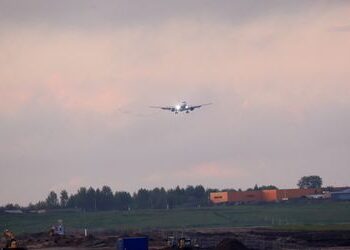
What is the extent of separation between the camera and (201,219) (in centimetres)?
16938

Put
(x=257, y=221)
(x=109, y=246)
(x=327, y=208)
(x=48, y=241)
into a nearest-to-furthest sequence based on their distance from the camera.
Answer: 1. (x=109, y=246)
2. (x=48, y=241)
3. (x=257, y=221)
4. (x=327, y=208)

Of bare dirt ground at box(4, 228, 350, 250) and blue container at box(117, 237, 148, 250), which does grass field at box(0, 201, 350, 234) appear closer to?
bare dirt ground at box(4, 228, 350, 250)

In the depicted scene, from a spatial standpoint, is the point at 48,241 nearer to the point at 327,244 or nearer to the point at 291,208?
the point at 327,244

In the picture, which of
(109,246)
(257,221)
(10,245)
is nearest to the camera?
(10,245)

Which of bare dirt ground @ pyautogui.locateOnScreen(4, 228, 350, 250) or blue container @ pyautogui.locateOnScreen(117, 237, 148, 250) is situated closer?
blue container @ pyautogui.locateOnScreen(117, 237, 148, 250)

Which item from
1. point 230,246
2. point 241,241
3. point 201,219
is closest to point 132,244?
point 230,246

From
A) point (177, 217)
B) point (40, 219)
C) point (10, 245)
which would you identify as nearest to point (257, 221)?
point (177, 217)

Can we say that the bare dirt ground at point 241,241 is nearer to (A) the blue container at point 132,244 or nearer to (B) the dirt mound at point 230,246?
(B) the dirt mound at point 230,246

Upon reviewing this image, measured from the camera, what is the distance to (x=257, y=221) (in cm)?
16362

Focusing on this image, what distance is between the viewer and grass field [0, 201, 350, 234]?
519 ft

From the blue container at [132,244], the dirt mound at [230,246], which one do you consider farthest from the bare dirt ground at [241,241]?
the blue container at [132,244]

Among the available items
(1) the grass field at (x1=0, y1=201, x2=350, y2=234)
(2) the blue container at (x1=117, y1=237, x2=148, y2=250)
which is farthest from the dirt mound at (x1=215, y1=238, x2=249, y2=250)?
(1) the grass field at (x1=0, y1=201, x2=350, y2=234)

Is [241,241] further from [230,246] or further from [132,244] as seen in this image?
[132,244]

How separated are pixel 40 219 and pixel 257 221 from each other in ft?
149
